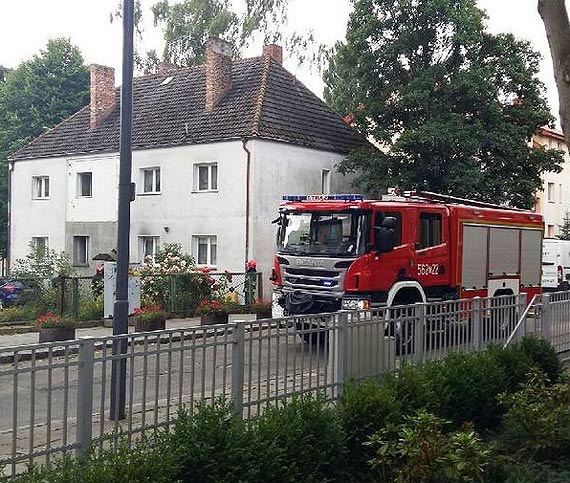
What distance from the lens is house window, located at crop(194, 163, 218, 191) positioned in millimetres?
27500

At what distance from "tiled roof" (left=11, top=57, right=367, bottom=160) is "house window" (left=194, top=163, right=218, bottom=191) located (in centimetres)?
91

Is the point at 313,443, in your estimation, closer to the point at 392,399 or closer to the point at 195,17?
the point at 392,399

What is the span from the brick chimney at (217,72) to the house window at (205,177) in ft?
8.54

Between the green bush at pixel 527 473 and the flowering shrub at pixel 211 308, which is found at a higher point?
the flowering shrub at pixel 211 308

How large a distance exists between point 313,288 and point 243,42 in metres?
28.7

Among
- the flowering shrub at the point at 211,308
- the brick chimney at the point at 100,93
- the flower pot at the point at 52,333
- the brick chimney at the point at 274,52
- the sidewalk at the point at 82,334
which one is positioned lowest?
the sidewalk at the point at 82,334

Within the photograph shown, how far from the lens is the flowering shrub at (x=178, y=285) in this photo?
21234 millimetres

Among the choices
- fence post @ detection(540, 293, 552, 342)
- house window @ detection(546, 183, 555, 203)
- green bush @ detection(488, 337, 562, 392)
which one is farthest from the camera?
house window @ detection(546, 183, 555, 203)

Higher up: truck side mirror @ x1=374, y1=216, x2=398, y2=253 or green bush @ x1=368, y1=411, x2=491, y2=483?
truck side mirror @ x1=374, y1=216, x2=398, y2=253

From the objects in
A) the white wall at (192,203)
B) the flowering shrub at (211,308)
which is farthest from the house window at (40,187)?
the flowering shrub at (211,308)

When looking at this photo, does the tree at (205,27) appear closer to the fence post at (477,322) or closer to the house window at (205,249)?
the house window at (205,249)

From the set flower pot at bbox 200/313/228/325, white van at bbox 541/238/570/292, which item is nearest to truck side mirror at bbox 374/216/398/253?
flower pot at bbox 200/313/228/325

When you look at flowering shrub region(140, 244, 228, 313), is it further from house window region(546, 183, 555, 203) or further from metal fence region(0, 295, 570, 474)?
house window region(546, 183, 555, 203)

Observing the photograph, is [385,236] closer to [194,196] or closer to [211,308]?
[211,308]
